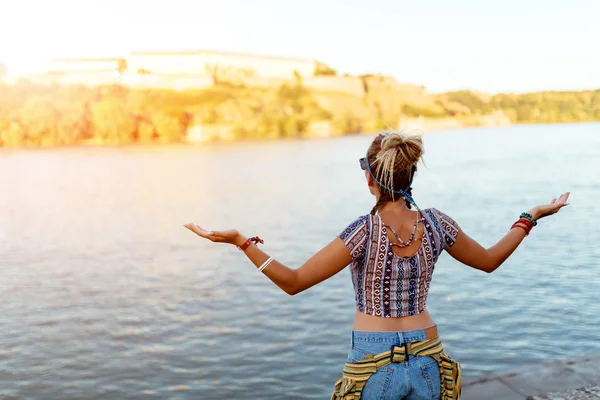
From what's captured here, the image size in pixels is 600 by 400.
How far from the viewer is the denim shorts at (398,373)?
2.81 meters

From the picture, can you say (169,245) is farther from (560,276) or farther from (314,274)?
(314,274)

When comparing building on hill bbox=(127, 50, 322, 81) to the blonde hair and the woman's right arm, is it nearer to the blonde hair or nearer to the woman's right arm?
the woman's right arm

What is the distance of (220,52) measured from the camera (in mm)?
182625

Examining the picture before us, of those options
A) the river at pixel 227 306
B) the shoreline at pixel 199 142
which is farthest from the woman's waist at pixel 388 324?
the shoreline at pixel 199 142

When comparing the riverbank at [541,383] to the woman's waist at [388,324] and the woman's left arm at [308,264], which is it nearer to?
the woman's waist at [388,324]

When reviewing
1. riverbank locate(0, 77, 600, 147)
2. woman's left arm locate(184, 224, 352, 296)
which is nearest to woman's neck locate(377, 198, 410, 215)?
woman's left arm locate(184, 224, 352, 296)

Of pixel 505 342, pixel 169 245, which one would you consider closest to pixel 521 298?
pixel 505 342

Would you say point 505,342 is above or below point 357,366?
below

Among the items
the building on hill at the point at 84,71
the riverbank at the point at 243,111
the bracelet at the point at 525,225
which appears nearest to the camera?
the bracelet at the point at 525,225

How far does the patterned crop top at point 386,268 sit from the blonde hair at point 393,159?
14cm

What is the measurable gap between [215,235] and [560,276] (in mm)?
11680

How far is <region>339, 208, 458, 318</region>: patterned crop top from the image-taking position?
2818 mm

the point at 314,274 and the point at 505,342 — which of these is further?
the point at 505,342

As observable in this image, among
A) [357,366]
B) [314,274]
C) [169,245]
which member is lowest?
[169,245]
